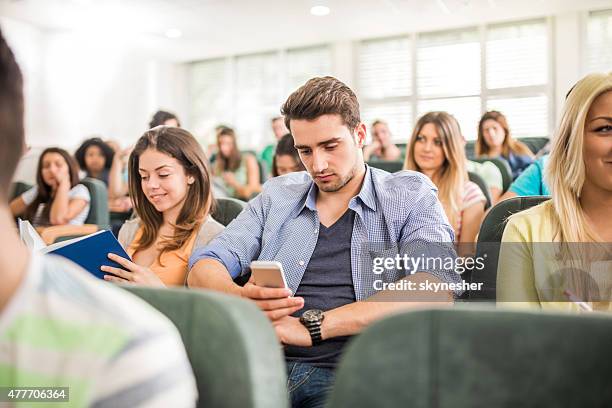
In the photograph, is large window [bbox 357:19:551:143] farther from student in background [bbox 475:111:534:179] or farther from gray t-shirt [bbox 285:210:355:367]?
gray t-shirt [bbox 285:210:355:367]

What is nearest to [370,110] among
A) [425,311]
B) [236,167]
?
[236,167]

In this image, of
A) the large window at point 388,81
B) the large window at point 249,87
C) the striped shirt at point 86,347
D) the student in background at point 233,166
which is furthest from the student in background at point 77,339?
the large window at point 249,87

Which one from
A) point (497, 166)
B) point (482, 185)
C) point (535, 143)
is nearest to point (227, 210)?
point (482, 185)

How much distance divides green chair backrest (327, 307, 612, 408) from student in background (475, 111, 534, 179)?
13.1 ft

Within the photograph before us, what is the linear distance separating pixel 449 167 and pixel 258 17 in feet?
18.6

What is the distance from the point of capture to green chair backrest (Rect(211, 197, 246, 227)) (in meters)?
2.19

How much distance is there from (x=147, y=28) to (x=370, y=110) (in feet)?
11.4

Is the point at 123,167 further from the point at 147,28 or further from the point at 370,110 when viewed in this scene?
the point at 370,110

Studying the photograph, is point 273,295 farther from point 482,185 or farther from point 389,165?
point 389,165

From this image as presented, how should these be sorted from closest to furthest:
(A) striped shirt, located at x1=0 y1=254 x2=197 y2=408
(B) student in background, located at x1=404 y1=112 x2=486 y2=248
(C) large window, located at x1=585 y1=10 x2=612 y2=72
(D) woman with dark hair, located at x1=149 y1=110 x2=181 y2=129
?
1. (A) striped shirt, located at x1=0 y1=254 x2=197 y2=408
2. (B) student in background, located at x1=404 y1=112 x2=486 y2=248
3. (D) woman with dark hair, located at x1=149 y1=110 x2=181 y2=129
4. (C) large window, located at x1=585 y1=10 x2=612 y2=72

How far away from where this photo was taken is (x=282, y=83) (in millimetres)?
10016

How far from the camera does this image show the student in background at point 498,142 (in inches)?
180

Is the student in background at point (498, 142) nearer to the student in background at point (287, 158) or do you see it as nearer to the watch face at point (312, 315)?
the student in background at point (287, 158)

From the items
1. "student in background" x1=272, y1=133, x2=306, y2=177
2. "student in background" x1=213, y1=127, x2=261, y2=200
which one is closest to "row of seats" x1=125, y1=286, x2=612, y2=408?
"student in background" x1=272, y1=133, x2=306, y2=177
